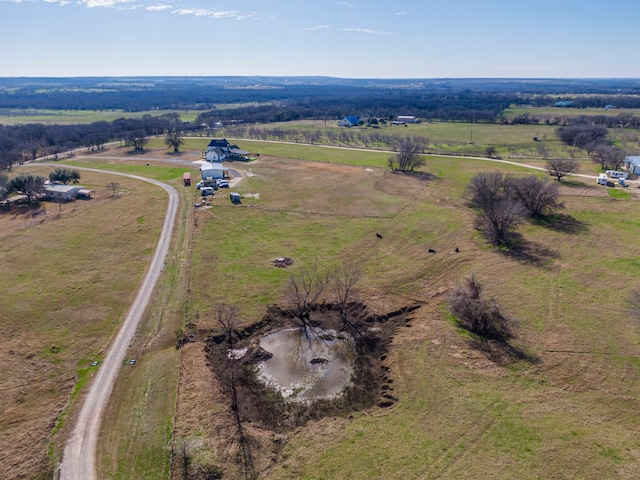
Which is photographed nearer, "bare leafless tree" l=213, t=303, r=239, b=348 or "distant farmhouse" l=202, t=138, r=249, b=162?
"bare leafless tree" l=213, t=303, r=239, b=348

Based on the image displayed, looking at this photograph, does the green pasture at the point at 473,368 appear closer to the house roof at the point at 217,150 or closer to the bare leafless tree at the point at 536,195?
the bare leafless tree at the point at 536,195

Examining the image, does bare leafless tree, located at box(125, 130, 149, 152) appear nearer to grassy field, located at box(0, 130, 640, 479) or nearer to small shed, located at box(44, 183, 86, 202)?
small shed, located at box(44, 183, 86, 202)

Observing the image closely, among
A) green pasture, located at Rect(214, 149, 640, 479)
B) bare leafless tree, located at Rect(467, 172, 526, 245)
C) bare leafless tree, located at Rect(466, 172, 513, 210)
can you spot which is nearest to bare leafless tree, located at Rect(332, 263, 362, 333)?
green pasture, located at Rect(214, 149, 640, 479)

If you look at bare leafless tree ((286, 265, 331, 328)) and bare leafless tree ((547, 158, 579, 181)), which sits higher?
bare leafless tree ((547, 158, 579, 181))

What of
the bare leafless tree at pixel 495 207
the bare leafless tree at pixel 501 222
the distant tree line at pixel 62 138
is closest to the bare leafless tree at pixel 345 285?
the bare leafless tree at pixel 501 222

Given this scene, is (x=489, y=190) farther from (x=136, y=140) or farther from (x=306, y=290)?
(x=136, y=140)
